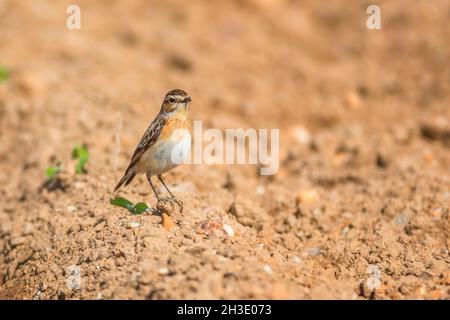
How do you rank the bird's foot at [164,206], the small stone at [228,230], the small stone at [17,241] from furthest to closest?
1. the small stone at [17,241]
2. the bird's foot at [164,206]
3. the small stone at [228,230]

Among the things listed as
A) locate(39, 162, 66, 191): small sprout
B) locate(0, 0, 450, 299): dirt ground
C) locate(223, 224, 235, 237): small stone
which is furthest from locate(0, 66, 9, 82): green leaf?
locate(223, 224, 235, 237): small stone

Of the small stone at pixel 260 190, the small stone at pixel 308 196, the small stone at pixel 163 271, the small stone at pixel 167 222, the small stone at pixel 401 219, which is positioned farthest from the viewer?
the small stone at pixel 260 190

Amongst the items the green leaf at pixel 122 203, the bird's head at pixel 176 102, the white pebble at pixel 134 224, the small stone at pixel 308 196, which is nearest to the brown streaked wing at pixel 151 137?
the bird's head at pixel 176 102

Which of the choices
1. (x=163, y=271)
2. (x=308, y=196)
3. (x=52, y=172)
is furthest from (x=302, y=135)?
(x=163, y=271)

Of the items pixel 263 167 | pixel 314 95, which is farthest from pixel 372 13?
pixel 263 167

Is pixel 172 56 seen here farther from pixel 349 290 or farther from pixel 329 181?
pixel 349 290

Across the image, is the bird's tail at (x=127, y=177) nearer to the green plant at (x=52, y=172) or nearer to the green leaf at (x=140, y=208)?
the green leaf at (x=140, y=208)
